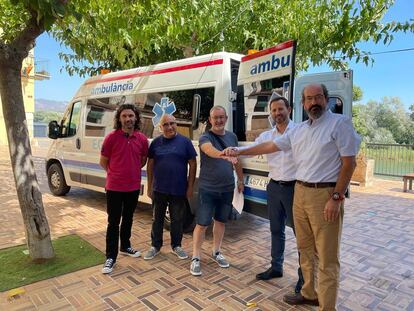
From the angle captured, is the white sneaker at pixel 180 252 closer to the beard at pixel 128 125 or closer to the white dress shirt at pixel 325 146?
the beard at pixel 128 125

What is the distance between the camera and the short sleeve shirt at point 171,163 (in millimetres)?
3928

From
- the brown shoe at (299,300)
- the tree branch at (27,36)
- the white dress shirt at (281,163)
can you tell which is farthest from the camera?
the tree branch at (27,36)

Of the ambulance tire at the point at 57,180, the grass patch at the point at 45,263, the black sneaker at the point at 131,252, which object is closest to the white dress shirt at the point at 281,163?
the black sneaker at the point at 131,252

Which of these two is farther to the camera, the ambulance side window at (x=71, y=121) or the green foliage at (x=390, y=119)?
the green foliage at (x=390, y=119)

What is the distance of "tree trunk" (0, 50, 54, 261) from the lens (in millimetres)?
3646

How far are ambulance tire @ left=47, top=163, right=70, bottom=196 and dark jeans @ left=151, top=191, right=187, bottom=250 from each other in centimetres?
399

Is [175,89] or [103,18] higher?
[103,18]

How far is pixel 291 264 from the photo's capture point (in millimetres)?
4156

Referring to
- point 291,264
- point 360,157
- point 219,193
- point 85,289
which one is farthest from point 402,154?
point 85,289

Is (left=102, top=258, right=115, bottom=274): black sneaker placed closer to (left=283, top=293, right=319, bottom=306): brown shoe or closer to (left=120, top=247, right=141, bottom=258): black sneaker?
(left=120, top=247, right=141, bottom=258): black sneaker

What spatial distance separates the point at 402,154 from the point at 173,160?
9.71 metres

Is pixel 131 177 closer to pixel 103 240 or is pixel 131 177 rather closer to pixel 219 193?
pixel 219 193

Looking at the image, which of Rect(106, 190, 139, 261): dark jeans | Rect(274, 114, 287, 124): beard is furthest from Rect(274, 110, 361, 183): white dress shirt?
Rect(106, 190, 139, 261): dark jeans

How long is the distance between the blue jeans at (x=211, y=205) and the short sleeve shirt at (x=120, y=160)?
0.79 metres
